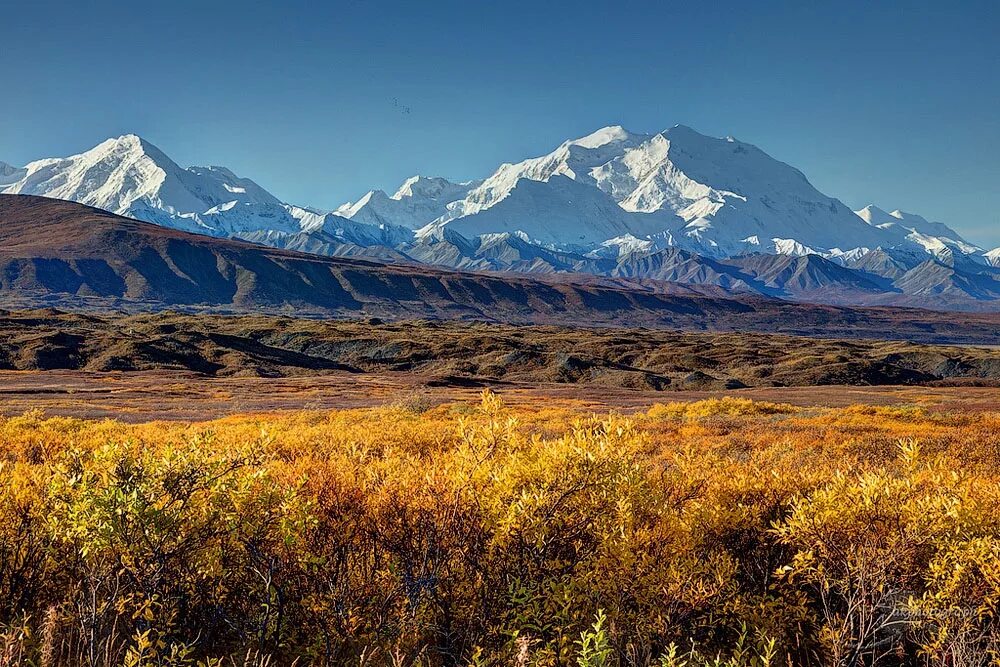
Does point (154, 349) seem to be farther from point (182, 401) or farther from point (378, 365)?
point (182, 401)

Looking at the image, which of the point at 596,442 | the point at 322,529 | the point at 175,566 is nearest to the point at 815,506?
the point at 596,442

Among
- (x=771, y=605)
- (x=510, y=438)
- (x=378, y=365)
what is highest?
(x=510, y=438)

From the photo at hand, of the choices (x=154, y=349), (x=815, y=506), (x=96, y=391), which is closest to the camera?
(x=815, y=506)

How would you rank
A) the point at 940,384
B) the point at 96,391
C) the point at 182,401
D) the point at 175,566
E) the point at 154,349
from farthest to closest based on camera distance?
the point at 154,349
the point at 940,384
the point at 96,391
the point at 182,401
the point at 175,566

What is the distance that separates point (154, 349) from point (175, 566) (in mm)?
75559

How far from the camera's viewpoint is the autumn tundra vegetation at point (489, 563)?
5102mm

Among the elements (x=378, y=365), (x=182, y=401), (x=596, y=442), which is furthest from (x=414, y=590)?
(x=378, y=365)

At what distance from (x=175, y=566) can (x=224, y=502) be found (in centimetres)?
72

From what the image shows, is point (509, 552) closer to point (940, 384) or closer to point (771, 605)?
point (771, 605)

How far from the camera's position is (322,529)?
22.7 feet

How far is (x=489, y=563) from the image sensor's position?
19.9ft

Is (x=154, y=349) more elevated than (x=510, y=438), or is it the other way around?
(x=510, y=438)

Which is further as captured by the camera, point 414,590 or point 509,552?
point 509,552

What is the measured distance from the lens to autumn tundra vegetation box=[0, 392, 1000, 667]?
5102 mm
